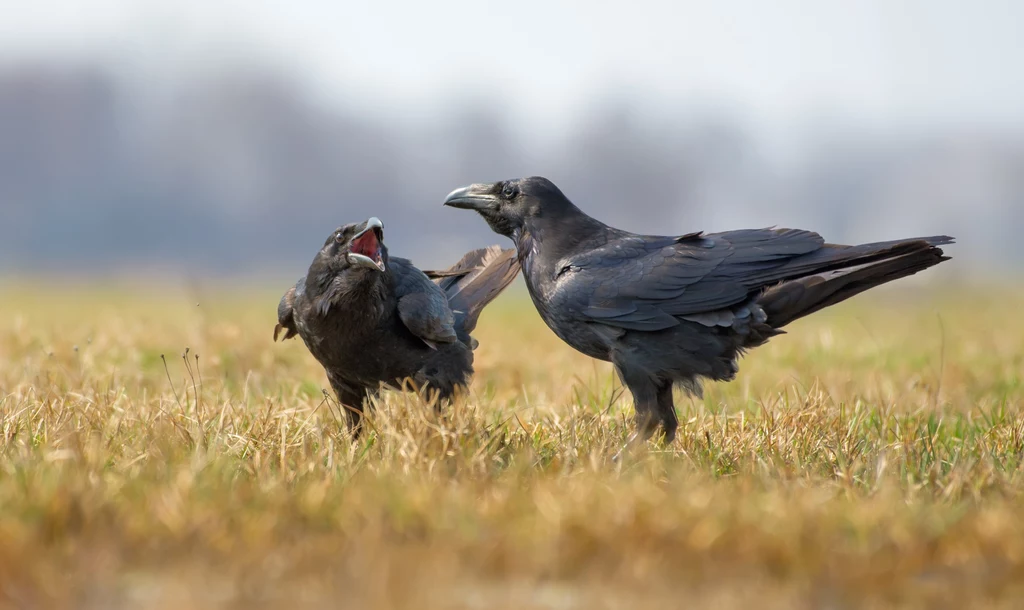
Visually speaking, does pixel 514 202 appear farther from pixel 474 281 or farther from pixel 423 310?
pixel 474 281

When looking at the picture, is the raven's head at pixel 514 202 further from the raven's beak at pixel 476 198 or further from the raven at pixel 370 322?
the raven at pixel 370 322

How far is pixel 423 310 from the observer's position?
4.98 meters

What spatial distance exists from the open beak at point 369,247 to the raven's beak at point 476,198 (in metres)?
0.49

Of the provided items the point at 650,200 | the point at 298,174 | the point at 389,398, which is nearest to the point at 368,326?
the point at 389,398

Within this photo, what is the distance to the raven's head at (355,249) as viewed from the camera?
4.74 metres

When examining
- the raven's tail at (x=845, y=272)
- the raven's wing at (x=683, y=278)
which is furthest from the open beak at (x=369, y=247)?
the raven's tail at (x=845, y=272)

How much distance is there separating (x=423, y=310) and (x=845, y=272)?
6.46ft

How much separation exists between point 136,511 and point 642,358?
2.44 m

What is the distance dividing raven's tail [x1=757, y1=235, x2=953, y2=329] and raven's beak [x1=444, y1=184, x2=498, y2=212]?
58.3 inches

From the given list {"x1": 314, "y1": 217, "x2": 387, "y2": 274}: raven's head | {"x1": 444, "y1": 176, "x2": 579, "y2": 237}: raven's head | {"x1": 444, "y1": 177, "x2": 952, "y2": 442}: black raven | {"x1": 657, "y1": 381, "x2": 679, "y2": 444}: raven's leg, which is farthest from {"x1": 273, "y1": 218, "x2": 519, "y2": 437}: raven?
{"x1": 657, "y1": 381, "x2": 679, "y2": 444}: raven's leg

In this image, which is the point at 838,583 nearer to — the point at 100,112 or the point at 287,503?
the point at 287,503

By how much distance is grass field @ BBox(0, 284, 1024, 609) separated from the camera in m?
2.81

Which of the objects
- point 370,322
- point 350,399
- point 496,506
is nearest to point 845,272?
point 496,506

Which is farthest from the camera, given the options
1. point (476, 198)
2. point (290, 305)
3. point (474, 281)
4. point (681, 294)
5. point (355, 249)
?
point (474, 281)
